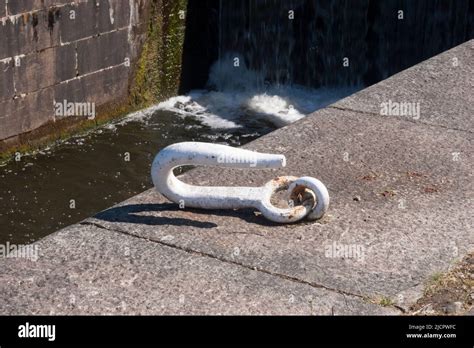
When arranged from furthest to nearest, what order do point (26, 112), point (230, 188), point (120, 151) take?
point (120, 151) → point (26, 112) → point (230, 188)

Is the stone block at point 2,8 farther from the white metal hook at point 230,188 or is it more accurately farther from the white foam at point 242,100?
the white metal hook at point 230,188

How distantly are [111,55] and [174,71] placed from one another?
4.55 ft

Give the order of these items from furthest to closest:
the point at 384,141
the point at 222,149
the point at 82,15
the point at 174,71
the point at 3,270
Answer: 1. the point at 174,71
2. the point at 82,15
3. the point at 384,141
4. the point at 222,149
5. the point at 3,270

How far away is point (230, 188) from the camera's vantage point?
4199mm

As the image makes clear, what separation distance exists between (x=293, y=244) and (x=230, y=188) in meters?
0.44

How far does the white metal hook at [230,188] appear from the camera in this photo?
405 centimetres

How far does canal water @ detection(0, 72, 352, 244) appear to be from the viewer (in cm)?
904

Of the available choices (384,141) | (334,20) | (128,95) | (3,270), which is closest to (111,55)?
(128,95)

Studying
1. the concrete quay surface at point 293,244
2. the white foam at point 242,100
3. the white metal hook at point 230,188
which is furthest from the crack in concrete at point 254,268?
the white foam at point 242,100

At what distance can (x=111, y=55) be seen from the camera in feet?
36.8

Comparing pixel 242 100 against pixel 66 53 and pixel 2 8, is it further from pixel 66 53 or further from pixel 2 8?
pixel 2 8

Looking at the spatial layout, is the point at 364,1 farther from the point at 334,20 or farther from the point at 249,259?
the point at 249,259

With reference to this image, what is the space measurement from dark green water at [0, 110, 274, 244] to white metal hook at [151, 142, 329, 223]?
4.51 m

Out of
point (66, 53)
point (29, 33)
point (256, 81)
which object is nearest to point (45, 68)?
point (66, 53)
